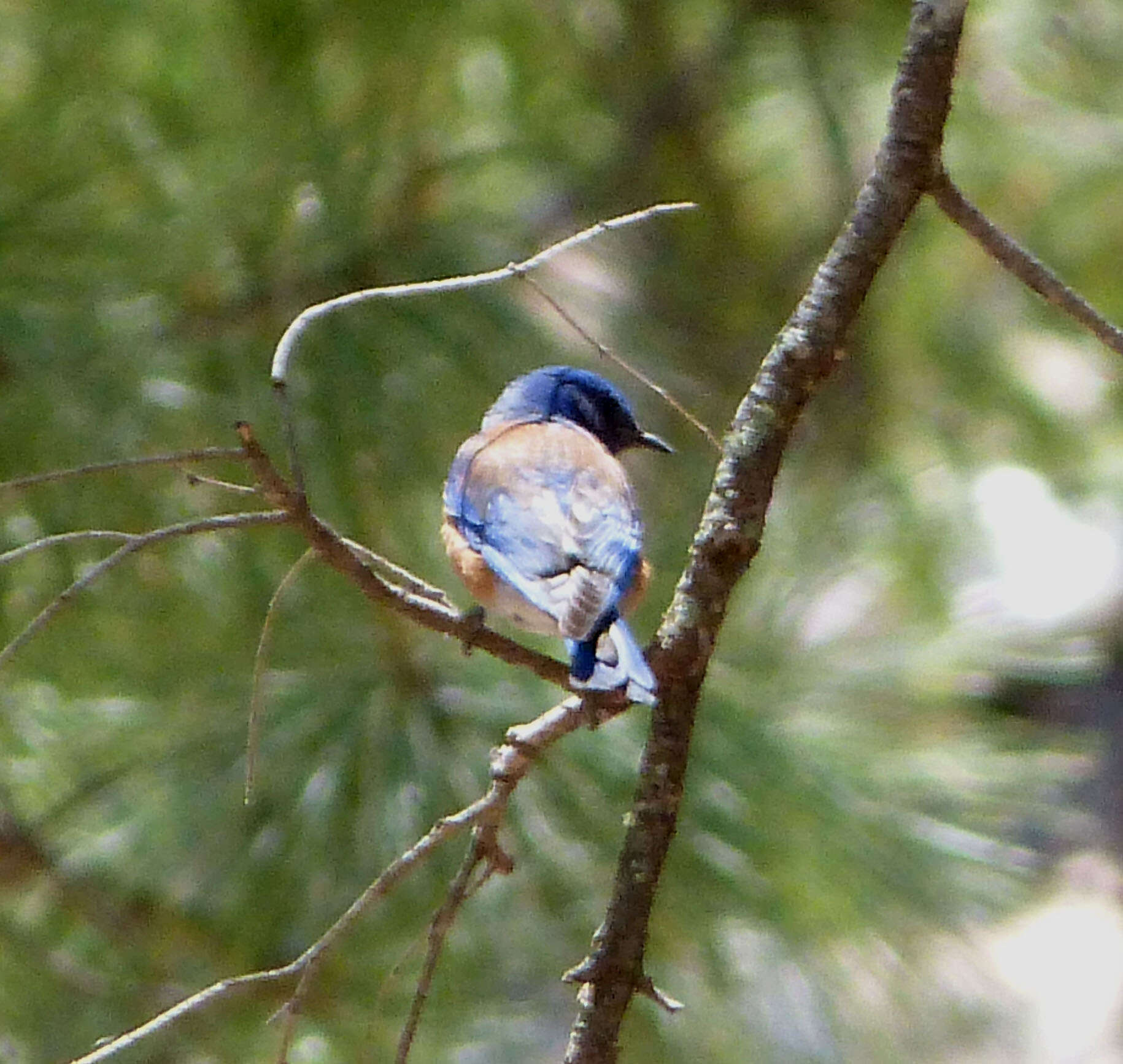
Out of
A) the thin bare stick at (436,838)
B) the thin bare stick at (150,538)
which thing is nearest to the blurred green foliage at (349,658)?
the thin bare stick at (436,838)

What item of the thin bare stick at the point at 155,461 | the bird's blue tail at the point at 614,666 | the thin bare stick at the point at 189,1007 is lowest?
the thin bare stick at the point at 189,1007

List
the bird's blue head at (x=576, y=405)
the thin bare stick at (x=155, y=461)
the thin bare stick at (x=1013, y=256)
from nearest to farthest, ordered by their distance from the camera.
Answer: the thin bare stick at (x=155, y=461) → the thin bare stick at (x=1013, y=256) → the bird's blue head at (x=576, y=405)

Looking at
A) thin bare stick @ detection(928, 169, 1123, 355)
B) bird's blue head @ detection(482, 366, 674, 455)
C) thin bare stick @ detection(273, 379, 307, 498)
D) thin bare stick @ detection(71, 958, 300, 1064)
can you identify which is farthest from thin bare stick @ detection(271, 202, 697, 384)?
bird's blue head @ detection(482, 366, 674, 455)

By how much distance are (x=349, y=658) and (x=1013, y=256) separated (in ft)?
2.39

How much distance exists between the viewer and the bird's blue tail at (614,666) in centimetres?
57

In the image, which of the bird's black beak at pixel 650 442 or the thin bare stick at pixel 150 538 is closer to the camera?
the thin bare stick at pixel 150 538

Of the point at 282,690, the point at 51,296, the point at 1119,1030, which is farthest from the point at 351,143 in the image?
the point at 1119,1030

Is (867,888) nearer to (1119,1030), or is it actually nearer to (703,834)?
(703,834)

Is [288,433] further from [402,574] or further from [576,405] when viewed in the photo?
[576,405]

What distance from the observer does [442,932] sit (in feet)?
1.94

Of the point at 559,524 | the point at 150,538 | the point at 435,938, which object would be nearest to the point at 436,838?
the point at 435,938

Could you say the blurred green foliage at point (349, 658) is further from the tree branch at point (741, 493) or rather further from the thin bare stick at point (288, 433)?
the thin bare stick at point (288, 433)

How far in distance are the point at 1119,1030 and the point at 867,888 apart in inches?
64.5

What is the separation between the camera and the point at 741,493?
0.60 metres
